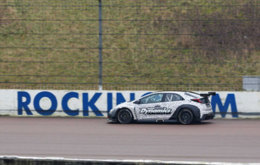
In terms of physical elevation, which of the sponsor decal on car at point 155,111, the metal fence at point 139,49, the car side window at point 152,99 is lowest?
the sponsor decal on car at point 155,111

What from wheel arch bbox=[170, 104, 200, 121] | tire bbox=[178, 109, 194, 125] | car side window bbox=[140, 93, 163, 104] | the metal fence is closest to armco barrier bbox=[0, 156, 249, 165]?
wheel arch bbox=[170, 104, 200, 121]

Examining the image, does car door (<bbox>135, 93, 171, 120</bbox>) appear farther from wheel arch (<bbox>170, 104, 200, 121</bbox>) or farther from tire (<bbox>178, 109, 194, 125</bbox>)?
tire (<bbox>178, 109, 194, 125</bbox>)

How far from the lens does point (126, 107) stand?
17375mm

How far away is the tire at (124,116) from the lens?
17.3 m

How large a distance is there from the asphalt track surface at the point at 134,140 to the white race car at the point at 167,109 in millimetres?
307

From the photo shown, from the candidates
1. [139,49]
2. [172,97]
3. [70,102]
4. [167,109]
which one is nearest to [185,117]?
[167,109]

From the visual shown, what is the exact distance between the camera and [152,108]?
17.1 m

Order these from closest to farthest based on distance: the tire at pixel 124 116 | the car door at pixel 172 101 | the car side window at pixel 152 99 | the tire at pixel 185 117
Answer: the tire at pixel 185 117 → the car door at pixel 172 101 → the car side window at pixel 152 99 → the tire at pixel 124 116

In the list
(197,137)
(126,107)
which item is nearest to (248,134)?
(197,137)

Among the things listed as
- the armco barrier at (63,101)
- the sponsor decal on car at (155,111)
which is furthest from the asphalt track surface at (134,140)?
the armco barrier at (63,101)

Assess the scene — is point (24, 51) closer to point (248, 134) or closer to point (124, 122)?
point (124, 122)

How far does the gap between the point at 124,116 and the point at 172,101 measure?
5.78 ft

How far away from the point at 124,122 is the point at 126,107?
1.71ft

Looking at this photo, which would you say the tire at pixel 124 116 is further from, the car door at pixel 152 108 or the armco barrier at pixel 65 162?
the armco barrier at pixel 65 162
